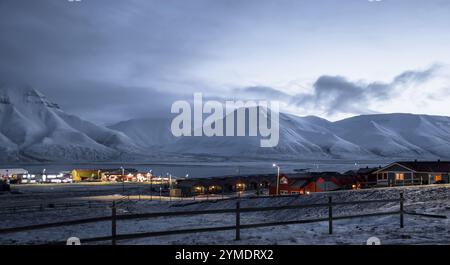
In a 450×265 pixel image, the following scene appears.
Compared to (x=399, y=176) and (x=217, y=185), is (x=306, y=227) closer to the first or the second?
(x=399, y=176)

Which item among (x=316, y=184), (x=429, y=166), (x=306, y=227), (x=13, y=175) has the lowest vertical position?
(x=13, y=175)

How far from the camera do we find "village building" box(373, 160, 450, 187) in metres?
59.8

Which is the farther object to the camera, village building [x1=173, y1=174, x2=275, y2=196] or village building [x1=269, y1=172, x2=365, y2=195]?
village building [x1=173, y1=174, x2=275, y2=196]

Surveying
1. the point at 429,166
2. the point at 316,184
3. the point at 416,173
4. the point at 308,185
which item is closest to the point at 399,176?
the point at 416,173

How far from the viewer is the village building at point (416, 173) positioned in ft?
196

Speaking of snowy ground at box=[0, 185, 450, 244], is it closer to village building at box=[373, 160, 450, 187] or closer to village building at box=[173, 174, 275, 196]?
village building at box=[373, 160, 450, 187]

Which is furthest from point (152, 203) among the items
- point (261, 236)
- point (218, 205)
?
point (261, 236)

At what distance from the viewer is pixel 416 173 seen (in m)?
62.7

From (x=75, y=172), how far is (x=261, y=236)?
139507 millimetres

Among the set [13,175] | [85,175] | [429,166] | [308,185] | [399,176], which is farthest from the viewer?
[85,175]

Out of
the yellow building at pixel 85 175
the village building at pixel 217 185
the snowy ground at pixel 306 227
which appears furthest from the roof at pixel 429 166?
the yellow building at pixel 85 175

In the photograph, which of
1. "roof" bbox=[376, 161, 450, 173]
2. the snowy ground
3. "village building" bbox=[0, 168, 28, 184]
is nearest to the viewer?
the snowy ground

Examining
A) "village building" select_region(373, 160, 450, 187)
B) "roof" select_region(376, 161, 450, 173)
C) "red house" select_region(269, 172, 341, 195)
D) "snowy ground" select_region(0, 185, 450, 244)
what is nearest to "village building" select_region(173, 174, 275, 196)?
"red house" select_region(269, 172, 341, 195)

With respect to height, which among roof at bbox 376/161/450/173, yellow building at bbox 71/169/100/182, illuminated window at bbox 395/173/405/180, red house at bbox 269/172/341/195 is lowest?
yellow building at bbox 71/169/100/182
